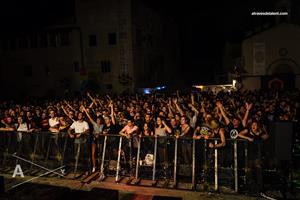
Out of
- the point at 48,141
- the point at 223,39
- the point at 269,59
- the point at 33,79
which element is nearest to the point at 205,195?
the point at 48,141

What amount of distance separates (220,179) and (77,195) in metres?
4.22

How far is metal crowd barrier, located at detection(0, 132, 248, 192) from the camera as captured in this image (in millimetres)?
7957

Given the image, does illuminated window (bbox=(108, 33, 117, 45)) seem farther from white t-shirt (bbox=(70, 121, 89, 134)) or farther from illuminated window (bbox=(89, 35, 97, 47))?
white t-shirt (bbox=(70, 121, 89, 134))

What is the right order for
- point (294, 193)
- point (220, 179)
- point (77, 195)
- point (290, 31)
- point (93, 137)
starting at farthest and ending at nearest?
point (290, 31) < point (93, 137) < point (220, 179) < point (294, 193) < point (77, 195)

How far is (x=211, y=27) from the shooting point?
188 feet

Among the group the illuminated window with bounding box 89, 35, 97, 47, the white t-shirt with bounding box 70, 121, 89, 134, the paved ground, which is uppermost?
the illuminated window with bounding box 89, 35, 97, 47

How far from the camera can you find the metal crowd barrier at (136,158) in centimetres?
796

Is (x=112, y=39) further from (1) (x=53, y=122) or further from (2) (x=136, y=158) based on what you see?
(2) (x=136, y=158)

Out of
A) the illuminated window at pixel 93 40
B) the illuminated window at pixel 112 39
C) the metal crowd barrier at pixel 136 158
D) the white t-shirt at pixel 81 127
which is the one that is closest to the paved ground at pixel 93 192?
the metal crowd barrier at pixel 136 158

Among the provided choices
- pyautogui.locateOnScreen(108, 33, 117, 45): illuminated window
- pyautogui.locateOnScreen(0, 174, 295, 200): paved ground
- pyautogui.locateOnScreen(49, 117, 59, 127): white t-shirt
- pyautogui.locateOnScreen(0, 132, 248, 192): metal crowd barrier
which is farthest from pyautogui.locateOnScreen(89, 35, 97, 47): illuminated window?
pyautogui.locateOnScreen(0, 174, 295, 200): paved ground

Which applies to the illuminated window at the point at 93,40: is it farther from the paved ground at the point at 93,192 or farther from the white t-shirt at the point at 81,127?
the paved ground at the point at 93,192

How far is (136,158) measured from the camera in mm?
8953

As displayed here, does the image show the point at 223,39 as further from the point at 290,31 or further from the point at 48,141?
the point at 48,141

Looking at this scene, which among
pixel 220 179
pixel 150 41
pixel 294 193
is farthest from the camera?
pixel 150 41
